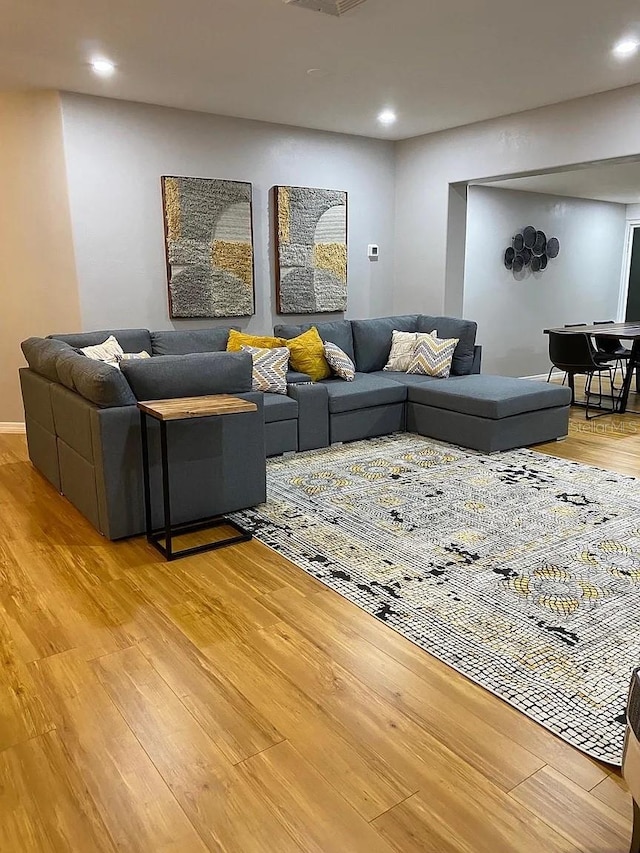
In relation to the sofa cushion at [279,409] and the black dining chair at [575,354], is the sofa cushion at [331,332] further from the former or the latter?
the black dining chair at [575,354]

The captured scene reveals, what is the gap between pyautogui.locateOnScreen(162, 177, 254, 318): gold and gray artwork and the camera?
527cm

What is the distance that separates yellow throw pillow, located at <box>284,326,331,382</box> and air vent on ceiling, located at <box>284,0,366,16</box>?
247cm

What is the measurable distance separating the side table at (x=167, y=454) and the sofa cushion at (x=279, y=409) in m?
1.11

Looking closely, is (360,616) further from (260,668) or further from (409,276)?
(409,276)

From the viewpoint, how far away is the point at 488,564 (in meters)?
2.99

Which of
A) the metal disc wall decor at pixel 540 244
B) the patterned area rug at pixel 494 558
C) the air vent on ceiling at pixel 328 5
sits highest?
the air vent on ceiling at pixel 328 5

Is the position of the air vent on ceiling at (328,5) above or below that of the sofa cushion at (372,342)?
above

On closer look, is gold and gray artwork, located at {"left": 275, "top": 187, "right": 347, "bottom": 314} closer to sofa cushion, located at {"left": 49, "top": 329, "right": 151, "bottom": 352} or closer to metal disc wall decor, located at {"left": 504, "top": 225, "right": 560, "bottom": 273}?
sofa cushion, located at {"left": 49, "top": 329, "right": 151, "bottom": 352}

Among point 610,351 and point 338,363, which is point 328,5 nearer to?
point 338,363

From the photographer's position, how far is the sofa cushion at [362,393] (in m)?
4.95

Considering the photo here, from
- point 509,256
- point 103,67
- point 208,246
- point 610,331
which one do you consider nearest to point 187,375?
point 103,67

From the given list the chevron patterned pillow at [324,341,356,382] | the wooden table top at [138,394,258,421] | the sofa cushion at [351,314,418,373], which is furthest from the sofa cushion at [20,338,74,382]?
the sofa cushion at [351,314,418,373]

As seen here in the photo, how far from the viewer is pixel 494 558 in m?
3.05

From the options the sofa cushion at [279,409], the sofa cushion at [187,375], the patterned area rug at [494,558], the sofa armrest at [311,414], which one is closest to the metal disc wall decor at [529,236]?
the patterned area rug at [494,558]
